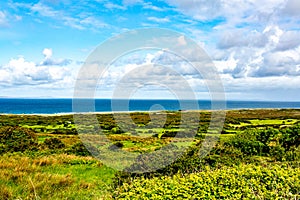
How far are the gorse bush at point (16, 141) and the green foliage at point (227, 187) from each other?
11.3 meters

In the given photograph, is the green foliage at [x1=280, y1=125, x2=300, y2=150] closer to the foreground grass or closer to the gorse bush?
the foreground grass

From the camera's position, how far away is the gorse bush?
55.3 feet

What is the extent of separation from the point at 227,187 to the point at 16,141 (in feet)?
46.4

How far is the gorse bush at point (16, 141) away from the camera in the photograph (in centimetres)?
1686

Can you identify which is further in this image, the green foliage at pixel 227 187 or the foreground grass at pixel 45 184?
the foreground grass at pixel 45 184

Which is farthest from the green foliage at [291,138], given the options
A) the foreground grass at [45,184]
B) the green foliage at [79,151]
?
the green foliage at [79,151]

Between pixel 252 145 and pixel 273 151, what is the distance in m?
0.80

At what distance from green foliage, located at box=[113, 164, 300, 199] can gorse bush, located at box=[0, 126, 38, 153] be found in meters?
11.3

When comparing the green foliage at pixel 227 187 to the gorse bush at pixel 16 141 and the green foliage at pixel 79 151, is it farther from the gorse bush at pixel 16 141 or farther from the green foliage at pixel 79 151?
the gorse bush at pixel 16 141

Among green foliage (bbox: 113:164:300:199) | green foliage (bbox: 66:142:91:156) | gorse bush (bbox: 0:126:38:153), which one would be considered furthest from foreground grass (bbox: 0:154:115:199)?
gorse bush (bbox: 0:126:38:153)

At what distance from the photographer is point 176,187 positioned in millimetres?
6441

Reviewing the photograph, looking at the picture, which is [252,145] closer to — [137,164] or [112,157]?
[112,157]

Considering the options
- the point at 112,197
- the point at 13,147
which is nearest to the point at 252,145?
the point at 112,197

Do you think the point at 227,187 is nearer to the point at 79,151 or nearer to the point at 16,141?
the point at 79,151
